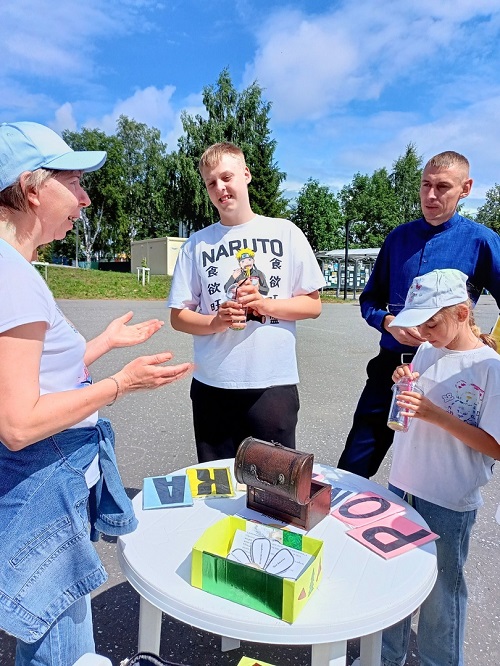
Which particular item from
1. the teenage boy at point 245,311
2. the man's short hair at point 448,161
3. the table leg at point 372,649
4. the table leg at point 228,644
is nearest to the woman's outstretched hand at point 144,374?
the teenage boy at point 245,311

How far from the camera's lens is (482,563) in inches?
94.7

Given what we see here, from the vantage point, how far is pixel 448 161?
1955 mm

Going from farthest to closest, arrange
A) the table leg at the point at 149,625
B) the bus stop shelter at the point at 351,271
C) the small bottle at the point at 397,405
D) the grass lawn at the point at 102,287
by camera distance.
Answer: the bus stop shelter at the point at 351,271, the grass lawn at the point at 102,287, the small bottle at the point at 397,405, the table leg at the point at 149,625

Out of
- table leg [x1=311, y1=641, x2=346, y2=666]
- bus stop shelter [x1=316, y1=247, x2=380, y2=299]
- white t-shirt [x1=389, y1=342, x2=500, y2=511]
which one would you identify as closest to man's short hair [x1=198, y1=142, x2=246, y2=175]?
white t-shirt [x1=389, y1=342, x2=500, y2=511]

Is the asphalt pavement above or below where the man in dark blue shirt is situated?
below

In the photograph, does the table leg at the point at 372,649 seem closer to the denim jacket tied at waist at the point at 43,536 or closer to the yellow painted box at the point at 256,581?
the yellow painted box at the point at 256,581

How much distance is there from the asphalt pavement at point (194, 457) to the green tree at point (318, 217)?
22.4 meters

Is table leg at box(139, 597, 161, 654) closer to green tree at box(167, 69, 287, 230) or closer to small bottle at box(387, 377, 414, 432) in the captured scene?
small bottle at box(387, 377, 414, 432)

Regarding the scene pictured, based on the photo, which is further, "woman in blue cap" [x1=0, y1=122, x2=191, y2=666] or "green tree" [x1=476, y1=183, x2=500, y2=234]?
"green tree" [x1=476, y1=183, x2=500, y2=234]

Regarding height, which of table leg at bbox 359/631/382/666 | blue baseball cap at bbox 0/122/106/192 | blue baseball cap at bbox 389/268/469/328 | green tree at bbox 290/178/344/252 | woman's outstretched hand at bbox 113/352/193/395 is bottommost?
table leg at bbox 359/631/382/666

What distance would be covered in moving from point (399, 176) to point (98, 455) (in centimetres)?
4515

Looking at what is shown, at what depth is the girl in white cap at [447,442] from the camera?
1458mm

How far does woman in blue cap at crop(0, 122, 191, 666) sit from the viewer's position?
1.01 metres

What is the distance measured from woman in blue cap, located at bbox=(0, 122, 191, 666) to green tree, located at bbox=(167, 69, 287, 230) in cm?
2781
